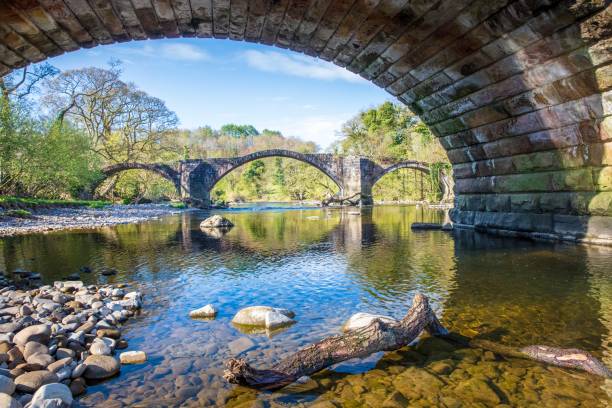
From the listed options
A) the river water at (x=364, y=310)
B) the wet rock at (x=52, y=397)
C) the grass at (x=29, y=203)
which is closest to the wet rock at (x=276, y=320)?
the river water at (x=364, y=310)

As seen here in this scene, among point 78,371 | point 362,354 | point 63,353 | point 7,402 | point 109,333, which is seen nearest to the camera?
point 7,402

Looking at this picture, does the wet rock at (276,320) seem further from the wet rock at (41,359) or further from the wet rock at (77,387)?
the wet rock at (41,359)

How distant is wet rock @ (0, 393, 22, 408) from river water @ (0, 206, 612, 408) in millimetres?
432

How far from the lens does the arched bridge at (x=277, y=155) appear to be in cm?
3894

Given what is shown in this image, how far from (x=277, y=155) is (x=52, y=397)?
124 ft

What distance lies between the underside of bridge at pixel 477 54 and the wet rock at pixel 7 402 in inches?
214

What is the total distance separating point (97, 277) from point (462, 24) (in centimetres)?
761

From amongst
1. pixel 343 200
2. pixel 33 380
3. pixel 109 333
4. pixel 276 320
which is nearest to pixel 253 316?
pixel 276 320

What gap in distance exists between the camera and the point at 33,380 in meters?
2.60

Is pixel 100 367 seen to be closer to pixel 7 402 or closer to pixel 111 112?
pixel 7 402

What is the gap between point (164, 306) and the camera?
4789 mm

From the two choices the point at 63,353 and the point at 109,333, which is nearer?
the point at 63,353

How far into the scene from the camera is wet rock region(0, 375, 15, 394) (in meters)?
2.42

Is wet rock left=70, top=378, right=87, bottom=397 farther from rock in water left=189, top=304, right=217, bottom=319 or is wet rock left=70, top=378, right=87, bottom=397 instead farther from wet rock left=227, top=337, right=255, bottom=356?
rock in water left=189, top=304, right=217, bottom=319
